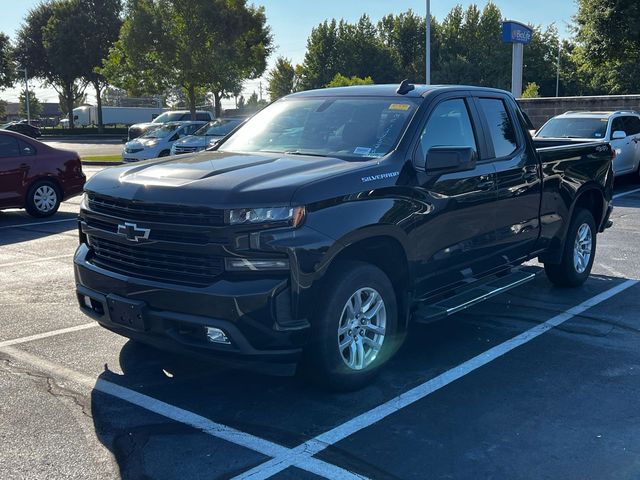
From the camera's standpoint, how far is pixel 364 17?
79.2 metres

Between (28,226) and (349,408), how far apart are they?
8959mm

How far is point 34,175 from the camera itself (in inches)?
488

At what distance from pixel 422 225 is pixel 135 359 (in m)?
2.28

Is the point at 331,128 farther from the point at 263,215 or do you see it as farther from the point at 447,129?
the point at 263,215

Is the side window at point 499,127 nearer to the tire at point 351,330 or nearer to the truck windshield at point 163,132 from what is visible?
the tire at point 351,330

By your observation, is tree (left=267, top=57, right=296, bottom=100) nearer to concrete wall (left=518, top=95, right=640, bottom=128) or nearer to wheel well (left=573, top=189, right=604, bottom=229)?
concrete wall (left=518, top=95, right=640, bottom=128)

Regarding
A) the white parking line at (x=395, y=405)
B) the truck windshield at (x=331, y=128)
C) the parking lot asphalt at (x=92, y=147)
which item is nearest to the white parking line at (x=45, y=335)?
the truck windshield at (x=331, y=128)

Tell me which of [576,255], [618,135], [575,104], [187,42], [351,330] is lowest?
[576,255]

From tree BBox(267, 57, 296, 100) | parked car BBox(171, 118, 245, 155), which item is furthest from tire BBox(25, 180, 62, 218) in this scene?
tree BBox(267, 57, 296, 100)

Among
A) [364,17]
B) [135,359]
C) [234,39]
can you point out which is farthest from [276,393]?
[364,17]

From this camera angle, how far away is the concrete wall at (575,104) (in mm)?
22656

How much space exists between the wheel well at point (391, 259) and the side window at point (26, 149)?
30.4 ft

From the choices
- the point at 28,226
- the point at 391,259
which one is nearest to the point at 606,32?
the point at 28,226

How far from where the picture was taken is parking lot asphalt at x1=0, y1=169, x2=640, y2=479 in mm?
3752
